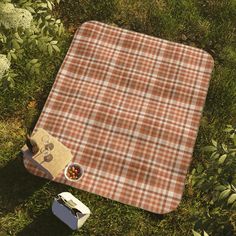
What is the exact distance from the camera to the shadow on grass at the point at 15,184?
324 inches

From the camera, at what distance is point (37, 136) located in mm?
7898

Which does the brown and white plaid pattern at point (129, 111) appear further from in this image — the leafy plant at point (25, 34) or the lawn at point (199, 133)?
the leafy plant at point (25, 34)

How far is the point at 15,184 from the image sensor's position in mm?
8359

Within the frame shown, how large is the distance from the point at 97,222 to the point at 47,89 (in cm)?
306

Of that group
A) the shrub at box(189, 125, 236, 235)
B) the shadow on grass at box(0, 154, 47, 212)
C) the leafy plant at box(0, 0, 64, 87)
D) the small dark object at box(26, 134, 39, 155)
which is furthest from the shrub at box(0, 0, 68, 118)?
the shrub at box(189, 125, 236, 235)

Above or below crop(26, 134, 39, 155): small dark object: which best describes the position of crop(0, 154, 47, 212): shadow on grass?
below

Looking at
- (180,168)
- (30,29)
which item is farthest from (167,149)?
(30,29)

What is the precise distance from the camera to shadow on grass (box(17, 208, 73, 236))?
7.96 metres

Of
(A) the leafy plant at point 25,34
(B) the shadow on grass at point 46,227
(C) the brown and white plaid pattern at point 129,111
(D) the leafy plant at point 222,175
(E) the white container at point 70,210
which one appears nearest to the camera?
(D) the leafy plant at point 222,175

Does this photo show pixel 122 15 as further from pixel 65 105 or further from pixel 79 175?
pixel 79 175

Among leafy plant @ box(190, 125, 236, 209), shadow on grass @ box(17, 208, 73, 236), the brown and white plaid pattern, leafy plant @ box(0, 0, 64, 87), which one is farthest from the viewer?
the brown and white plaid pattern

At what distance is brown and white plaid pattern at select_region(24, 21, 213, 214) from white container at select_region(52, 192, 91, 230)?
0.47 metres

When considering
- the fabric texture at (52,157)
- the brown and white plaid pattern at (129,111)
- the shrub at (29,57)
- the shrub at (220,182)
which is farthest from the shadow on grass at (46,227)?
the shrub at (220,182)

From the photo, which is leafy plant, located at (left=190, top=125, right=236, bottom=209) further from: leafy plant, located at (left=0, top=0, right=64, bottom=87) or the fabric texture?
leafy plant, located at (left=0, top=0, right=64, bottom=87)
